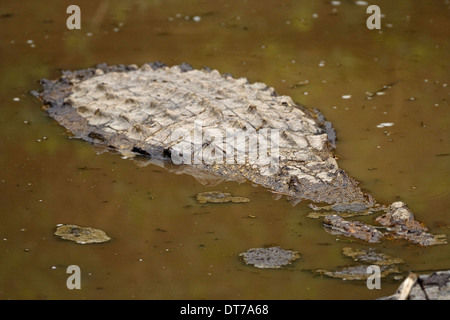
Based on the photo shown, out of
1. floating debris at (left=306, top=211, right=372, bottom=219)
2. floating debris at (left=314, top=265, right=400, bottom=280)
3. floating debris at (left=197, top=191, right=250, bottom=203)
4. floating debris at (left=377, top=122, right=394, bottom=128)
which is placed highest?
floating debris at (left=377, top=122, right=394, bottom=128)

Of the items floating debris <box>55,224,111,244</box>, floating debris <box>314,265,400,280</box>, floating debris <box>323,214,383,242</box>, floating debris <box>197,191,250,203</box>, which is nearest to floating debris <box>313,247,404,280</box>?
floating debris <box>314,265,400,280</box>

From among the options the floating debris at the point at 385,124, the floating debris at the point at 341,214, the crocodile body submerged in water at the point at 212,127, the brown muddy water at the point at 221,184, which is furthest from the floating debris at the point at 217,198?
the floating debris at the point at 385,124

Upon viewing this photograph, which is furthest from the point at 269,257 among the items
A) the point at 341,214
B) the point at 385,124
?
the point at 385,124

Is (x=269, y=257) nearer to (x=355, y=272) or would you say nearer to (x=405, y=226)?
(x=355, y=272)

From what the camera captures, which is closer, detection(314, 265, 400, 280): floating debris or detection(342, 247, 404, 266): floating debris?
detection(314, 265, 400, 280): floating debris

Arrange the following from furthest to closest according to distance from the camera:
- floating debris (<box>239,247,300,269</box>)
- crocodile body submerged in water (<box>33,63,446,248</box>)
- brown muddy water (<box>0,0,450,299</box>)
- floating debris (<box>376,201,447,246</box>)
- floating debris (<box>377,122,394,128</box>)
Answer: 1. floating debris (<box>377,122,394,128</box>)
2. crocodile body submerged in water (<box>33,63,446,248</box>)
3. floating debris (<box>376,201,447,246</box>)
4. floating debris (<box>239,247,300,269</box>)
5. brown muddy water (<box>0,0,450,299</box>)

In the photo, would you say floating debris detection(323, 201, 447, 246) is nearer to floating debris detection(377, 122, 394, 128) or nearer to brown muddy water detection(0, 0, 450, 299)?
brown muddy water detection(0, 0, 450, 299)

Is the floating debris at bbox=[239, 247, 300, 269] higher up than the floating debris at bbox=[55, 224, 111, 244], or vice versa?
the floating debris at bbox=[55, 224, 111, 244]

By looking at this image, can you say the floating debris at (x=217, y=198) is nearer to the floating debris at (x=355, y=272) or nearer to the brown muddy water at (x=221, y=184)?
the brown muddy water at (x=221, y=184)

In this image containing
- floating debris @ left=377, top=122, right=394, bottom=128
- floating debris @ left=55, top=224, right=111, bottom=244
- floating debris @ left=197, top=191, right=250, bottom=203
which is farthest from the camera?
floating debris @ left=377, top=122, right=394, bottom=128
